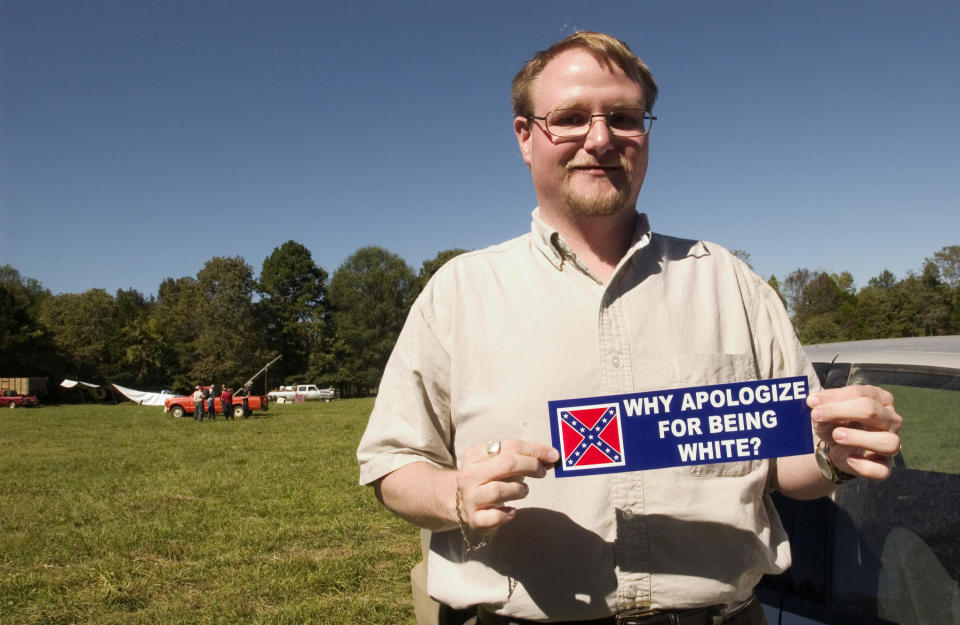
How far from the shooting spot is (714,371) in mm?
1788

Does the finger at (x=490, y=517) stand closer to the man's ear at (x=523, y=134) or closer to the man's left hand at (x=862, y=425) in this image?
the man's left hand at (x=862, y=425)

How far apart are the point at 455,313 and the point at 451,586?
2.46 ft

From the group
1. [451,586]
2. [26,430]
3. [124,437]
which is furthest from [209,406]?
[451,586]

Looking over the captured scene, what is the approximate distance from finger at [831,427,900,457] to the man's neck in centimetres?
72

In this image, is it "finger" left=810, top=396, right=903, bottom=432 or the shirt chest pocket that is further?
the shirt chest pocket

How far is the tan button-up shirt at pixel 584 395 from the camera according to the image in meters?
1.66

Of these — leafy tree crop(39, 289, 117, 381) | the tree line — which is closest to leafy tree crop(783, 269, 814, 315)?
the tree line

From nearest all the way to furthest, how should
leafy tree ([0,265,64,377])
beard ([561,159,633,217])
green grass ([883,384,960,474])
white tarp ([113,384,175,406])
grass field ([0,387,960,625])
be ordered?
1. beard ([561,159,633,217])
2. green grass ([883,384,960,474])
3. grass field ([0,387,960,625])
4. white tarp ([113,384,175,406])
5. leafy tree ([0,265,64,377])

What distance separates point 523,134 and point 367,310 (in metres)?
62.6

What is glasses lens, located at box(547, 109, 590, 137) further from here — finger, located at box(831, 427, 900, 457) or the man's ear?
finger, located at box(831, 427, 900, 457)

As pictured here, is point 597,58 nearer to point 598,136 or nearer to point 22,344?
point 598,136

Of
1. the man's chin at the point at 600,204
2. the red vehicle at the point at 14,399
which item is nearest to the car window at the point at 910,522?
the man's chin at the point at 600,204

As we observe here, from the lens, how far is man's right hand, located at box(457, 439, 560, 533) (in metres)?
1.40

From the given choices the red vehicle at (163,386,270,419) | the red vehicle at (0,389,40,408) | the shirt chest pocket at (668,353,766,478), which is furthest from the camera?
the red vehicle at (0,389,40,408)
